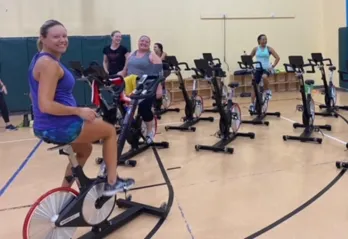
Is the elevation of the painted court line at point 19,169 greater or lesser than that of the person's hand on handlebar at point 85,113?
lesser

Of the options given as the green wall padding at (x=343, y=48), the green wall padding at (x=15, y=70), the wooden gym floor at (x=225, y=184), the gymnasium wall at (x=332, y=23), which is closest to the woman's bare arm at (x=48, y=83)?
the wooden gym floor at (x=225, y=184)

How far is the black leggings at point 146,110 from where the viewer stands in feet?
16.0

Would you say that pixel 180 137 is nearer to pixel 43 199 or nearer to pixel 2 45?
pixel 43 199

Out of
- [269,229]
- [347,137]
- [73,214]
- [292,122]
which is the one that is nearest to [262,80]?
[292,122]

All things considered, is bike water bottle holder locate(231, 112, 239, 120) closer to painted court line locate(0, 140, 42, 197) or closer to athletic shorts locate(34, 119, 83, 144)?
painted court line locate(0, 140, 42, 197)

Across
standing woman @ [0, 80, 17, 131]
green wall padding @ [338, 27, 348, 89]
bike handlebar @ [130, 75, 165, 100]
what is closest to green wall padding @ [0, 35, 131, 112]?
standing woman @ [0, 80, 17, 131]

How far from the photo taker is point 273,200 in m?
3.59

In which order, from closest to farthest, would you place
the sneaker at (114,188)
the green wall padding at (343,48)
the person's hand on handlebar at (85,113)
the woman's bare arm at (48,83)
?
the woman's bare arm at (48,83)
the person's hand on handlebar at (85,113)
the sneaker at (114,188)
the green wall padding at (343,48)

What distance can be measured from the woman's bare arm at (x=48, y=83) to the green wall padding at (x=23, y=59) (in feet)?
19.5

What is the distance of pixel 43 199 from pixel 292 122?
532 centimetres

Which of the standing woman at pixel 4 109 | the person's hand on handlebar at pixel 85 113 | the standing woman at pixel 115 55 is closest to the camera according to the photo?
the person's hand on handlebar at pixel 85 113

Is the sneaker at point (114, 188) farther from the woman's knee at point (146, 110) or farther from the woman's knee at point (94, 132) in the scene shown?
the woman's knee at point (146, 110)

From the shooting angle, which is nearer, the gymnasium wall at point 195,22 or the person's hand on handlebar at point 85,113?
the person's hand on handlebar at point 85,113

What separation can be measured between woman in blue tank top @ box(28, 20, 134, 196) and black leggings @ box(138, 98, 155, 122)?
2265mm
